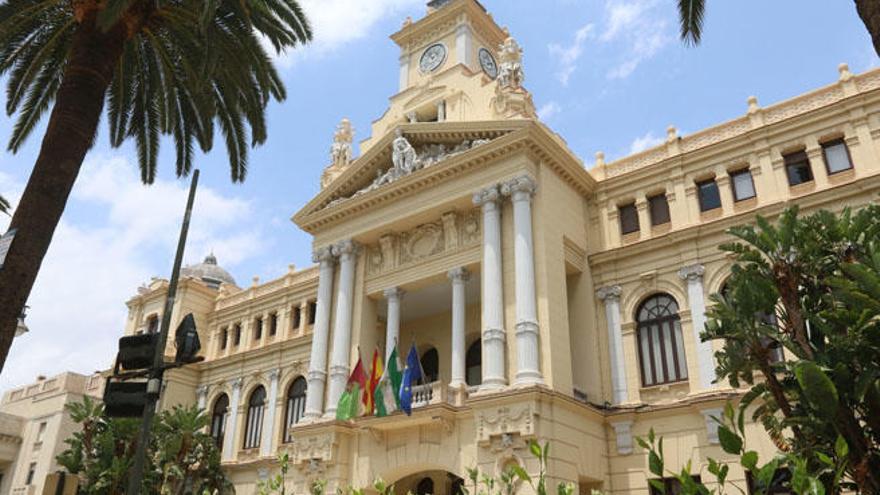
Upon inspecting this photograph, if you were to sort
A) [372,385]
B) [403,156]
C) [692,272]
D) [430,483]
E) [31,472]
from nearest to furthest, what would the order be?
[692,272]
[372,385]
[403,156]
[430,483]
[31,472]

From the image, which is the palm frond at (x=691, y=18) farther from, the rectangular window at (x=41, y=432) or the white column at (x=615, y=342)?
the rectangular window at (x=41, y=432)

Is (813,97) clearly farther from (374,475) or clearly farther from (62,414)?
(62,414)

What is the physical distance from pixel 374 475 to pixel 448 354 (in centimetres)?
649

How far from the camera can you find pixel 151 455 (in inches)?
1090

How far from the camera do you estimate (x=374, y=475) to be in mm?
23547

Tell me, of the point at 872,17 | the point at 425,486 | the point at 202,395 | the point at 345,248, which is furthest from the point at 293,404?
the point at 872,17

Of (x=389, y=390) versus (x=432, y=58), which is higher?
(x=432, y=58)

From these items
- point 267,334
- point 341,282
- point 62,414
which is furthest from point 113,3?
point 62,414

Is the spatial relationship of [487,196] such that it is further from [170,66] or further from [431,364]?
[170,66]

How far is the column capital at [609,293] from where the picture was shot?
2494 cm

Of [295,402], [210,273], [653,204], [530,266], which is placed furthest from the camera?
[210,273]

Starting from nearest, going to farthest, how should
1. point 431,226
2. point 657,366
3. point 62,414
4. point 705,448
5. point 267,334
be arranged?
point 705,448
point 657,366
point 431,226
point 267,334
point 62,414

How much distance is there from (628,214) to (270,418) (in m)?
18.7

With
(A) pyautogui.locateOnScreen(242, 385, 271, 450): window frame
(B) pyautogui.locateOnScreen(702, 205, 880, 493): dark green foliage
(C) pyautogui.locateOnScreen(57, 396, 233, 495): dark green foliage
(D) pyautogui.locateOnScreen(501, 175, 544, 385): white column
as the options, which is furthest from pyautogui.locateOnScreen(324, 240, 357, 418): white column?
(B) pyautogui.locateOnScreen(702, 205, 880, 493): dark green foliage
